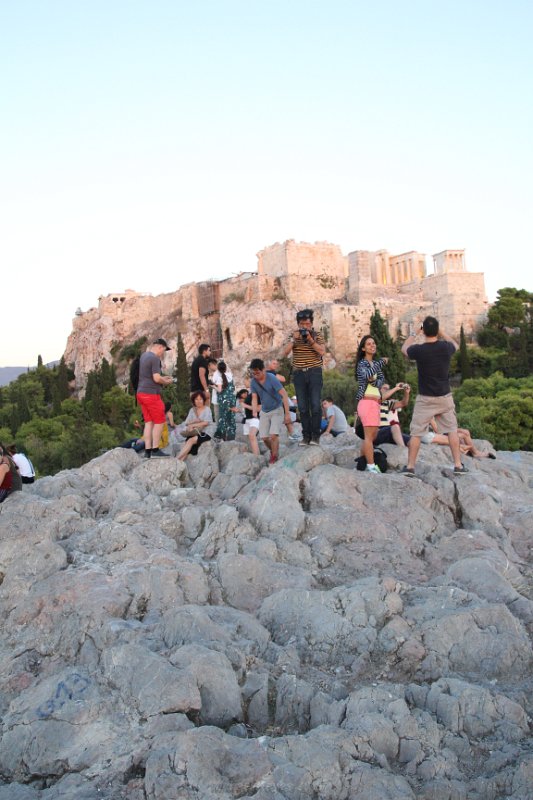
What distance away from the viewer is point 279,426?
9.73m

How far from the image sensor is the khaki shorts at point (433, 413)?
8625mm

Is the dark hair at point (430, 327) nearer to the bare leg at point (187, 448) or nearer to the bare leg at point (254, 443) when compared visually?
the bare leg at point (254, 443)

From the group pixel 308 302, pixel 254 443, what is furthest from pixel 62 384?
pixel 254 443

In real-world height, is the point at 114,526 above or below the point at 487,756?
above

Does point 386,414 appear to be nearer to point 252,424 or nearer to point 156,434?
point 252,424

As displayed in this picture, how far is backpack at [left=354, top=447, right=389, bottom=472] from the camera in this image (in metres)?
9.09

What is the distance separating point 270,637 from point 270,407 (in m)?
3.90

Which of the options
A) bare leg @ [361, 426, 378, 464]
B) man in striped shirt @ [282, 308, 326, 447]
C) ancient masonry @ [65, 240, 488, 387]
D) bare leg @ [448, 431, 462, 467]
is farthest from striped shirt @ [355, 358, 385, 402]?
ancient masonry @ [65, 240, 488, 387]

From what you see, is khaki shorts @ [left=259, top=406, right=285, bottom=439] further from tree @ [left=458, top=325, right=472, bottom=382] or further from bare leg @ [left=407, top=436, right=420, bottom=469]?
tree @ [left=458, top=325, right=472, bottom=382]

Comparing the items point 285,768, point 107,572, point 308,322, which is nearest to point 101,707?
point 285,768

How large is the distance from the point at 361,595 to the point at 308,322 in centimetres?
385

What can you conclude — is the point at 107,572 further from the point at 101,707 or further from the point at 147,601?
the point at 101,707

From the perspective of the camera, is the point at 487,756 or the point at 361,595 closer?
the point at 487,756

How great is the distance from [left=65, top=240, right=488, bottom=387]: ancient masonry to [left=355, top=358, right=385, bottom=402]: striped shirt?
4036cm
